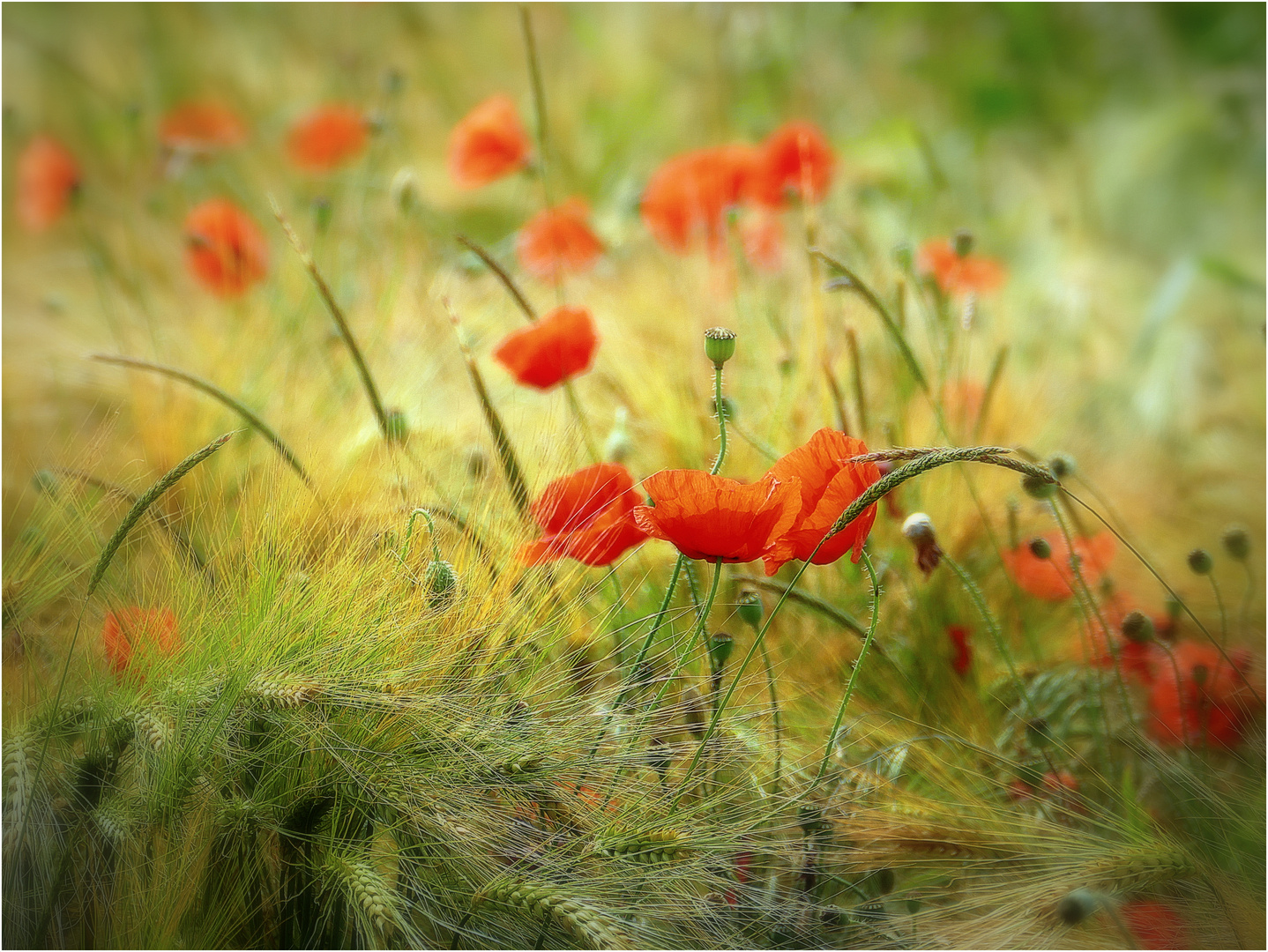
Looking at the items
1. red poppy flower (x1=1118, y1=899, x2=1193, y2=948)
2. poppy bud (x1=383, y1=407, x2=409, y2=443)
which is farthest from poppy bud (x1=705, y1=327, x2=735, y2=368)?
red poppy flower (x1=1118, y1=899, x2=1193, y2=948)

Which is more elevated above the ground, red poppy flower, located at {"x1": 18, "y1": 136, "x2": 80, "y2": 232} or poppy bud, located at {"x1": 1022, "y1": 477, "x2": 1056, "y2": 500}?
red poppy flower, located at {"x1": 18, "y1": 136, "x2": 80, "y2": 232}

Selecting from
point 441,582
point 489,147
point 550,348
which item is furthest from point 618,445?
point 489,147

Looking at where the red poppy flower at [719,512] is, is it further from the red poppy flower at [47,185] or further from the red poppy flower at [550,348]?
the red poppy flower at [47,185]

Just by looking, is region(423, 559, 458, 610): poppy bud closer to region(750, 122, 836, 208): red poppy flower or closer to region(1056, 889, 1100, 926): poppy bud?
region(1056, 889, 1100, 926): poppy bud

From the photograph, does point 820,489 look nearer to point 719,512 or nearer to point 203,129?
point 719,512

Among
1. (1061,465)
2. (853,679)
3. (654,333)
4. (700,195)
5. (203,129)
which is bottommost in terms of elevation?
(853,679)

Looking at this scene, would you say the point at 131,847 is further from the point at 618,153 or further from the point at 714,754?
the point at 618,153

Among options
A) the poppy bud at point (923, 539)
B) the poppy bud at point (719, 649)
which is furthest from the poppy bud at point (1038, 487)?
the poppy bud at point (719, 649)
